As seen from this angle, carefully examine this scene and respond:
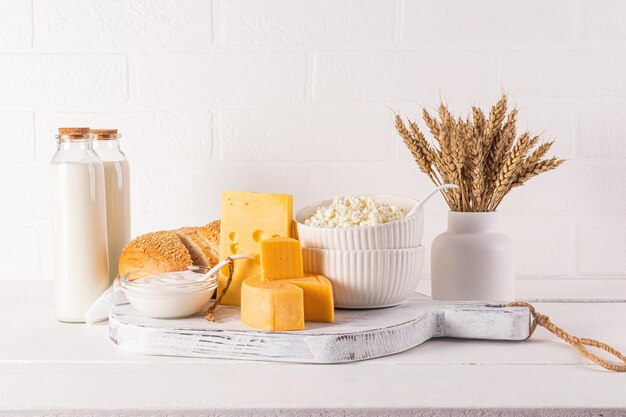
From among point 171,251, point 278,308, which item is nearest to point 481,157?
point 278,308

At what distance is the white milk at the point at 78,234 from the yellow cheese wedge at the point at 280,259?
1.01 ft

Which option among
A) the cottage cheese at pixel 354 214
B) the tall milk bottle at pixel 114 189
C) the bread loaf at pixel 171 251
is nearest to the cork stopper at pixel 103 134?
the tall milk bottle at pixel 114 189

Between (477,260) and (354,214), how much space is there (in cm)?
26

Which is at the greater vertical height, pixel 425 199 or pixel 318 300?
pixel 425 199

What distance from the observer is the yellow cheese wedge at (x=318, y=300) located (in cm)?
99

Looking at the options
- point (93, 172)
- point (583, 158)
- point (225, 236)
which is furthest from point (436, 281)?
point (93, 172)

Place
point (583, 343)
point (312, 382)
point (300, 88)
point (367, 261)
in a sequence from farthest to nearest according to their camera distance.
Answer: point (300, 88) < point (367, 261) < point (583, 343) < point (312, 382)

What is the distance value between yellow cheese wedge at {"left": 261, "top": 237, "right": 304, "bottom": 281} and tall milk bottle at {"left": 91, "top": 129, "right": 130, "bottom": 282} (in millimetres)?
360

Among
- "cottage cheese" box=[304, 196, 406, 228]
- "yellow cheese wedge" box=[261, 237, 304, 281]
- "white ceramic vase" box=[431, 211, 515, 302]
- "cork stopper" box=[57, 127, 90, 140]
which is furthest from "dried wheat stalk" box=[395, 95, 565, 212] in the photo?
"cork stopper" box=[57, 127, 90, 140]

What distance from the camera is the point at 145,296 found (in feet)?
3.32

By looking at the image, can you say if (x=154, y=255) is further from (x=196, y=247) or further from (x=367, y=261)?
(x=367, y=261)

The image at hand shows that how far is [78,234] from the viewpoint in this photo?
1107 mm

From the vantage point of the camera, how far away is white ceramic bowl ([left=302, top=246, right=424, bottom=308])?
1056 millimetres

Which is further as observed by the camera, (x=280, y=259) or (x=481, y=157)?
(x=481, y=157)
